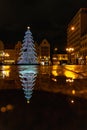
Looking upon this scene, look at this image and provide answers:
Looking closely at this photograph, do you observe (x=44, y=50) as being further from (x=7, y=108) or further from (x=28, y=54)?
(x=7, y=108)

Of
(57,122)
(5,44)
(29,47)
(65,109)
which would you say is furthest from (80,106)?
(5,44)

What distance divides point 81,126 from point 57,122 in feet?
2.07

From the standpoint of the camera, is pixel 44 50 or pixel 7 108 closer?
pixel 7 108

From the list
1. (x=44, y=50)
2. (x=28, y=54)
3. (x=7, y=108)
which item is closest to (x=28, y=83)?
(x=7, y=108)

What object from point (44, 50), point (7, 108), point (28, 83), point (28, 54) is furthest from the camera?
point (44, 50)

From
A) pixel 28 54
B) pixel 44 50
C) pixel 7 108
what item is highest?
pixel 44 50

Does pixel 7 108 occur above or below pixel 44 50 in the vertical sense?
below

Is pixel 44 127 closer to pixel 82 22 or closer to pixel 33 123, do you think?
pixel 33 123

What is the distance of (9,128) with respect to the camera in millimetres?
5918

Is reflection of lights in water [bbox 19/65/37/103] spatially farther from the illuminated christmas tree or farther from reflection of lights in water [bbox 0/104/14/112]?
the illuminated christmas tree

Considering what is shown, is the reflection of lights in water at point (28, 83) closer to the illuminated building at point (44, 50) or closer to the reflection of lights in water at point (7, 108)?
the reflection of lights in water at point (7, 108)

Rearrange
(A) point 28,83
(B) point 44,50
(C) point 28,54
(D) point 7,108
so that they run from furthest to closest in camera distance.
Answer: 1. (B) point 44,50
2. (C) point 28,54
3. (A) point 28,83
4. (D) point 7,108

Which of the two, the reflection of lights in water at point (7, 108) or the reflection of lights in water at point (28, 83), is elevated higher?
the reflection of lights in water at point (28, 83)

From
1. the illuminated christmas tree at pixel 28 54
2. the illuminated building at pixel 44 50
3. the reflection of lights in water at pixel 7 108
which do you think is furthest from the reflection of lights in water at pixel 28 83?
the illuminated building at pixel 44 50
